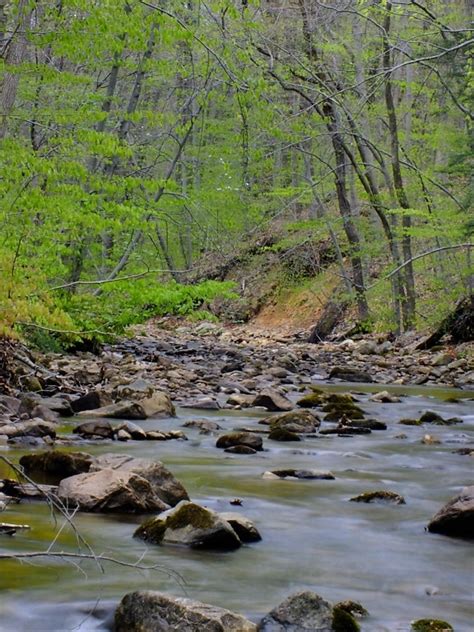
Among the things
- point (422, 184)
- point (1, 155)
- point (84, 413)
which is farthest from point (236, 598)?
point (422, 184)

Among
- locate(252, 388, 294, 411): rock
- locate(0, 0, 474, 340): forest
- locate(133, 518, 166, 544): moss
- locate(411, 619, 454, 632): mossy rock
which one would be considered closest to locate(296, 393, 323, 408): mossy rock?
locate(252, 388, 294, 411): rock

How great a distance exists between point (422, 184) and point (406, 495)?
14080 millimetres

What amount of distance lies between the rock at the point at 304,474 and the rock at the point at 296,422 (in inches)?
75.4

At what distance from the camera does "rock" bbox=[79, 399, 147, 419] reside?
26.4ft

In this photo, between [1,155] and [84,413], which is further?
[1,155]

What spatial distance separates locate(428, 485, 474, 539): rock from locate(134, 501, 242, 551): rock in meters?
1.08

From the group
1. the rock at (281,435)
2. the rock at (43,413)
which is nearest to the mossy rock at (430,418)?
the rock at (281,435)

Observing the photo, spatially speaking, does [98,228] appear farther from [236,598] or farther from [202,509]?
[236,598]

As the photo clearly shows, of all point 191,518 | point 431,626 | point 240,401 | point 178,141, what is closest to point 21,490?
point 191,518

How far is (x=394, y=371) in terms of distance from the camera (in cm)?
1509

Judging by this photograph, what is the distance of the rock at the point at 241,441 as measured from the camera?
6.61 m

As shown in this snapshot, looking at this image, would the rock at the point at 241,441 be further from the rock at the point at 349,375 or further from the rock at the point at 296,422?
the rock at the point at 349,375

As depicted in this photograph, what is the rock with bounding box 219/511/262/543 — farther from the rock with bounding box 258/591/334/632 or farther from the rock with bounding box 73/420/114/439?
the rock with bounding box 73/420/114/439

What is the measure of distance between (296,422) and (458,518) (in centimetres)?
369
